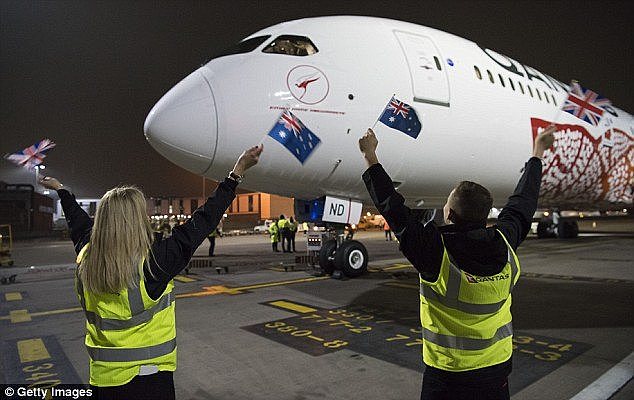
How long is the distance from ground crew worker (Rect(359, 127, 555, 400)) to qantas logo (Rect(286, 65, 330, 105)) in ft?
16.5

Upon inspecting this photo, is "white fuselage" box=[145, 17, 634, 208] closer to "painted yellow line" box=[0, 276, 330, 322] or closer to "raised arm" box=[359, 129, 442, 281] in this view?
"painted yellow line" box=[0, 276, 330, 322]

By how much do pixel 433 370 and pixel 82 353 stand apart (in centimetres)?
430

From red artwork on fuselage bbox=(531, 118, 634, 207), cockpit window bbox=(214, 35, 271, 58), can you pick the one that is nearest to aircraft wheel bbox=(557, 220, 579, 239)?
red artwork on fuselage bbox=(531, 118, 634, 207)

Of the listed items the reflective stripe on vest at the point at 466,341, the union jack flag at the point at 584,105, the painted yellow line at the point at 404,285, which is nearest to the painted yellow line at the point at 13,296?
the painted yellow line at the point at 404,285

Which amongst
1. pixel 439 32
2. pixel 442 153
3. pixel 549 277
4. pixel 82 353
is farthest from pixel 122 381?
pixel 549 277

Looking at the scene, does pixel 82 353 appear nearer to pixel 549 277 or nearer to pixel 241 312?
pixel 241 312

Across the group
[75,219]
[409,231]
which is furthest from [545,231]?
[75,219]

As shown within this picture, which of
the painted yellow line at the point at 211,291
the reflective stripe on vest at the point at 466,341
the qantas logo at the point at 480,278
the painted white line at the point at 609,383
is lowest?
the painted yellow line at the point at 211,291

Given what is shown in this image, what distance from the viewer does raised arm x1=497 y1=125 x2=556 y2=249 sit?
271 centimetres

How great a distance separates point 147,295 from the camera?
2320 millimetres

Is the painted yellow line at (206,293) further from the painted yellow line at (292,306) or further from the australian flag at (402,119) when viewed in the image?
the australian flag at (402,119)

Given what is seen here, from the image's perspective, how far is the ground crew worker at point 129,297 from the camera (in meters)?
2.30

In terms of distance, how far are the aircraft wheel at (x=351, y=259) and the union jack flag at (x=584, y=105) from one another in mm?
6341

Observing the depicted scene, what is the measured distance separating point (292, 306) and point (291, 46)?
4310 millimetres
